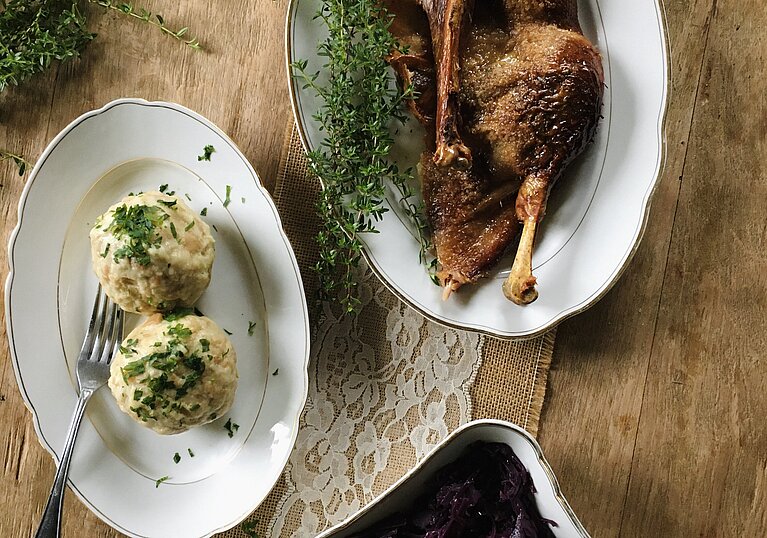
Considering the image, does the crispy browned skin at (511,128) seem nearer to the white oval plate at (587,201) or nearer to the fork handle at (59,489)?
the white oval plate at (587,201)

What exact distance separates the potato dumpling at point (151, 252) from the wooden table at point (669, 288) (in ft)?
1.00

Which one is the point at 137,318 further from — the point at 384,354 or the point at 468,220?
the point at 468,220

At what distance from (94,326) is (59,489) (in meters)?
0.39

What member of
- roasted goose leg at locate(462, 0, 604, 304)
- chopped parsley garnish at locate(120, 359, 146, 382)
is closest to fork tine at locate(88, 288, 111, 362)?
chopped parsley garnish at locate(120, 359, 146, 382)

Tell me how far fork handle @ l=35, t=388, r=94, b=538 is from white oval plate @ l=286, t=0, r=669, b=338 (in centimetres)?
81

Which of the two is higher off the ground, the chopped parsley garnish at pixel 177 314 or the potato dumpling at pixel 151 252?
the potato dumpling at pixel 151 252

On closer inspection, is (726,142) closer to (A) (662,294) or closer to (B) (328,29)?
(A) (662,294)

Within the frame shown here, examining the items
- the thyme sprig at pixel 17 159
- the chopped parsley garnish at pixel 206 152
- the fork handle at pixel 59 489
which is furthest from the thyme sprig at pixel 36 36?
the fork handle at pixel 59 489

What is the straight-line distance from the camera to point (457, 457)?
171cm

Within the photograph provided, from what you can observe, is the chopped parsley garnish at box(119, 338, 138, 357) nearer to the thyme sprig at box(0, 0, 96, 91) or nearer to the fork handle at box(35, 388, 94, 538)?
the fork handle at box(35, 388, 94, 538)

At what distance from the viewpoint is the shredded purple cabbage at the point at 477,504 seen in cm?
165

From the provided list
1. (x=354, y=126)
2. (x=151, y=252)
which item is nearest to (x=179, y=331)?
(x=151, y=252)

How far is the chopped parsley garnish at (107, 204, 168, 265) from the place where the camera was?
165 cm

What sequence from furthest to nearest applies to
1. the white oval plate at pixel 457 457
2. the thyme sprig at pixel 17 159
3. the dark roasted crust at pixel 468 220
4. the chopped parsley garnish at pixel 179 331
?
the thyme sprig at pixel 17 159
the dark roasted crust at pixel 468 220
the chopped parsley garnish at pixel 179 331
the white oval plate at pixel 457 457
